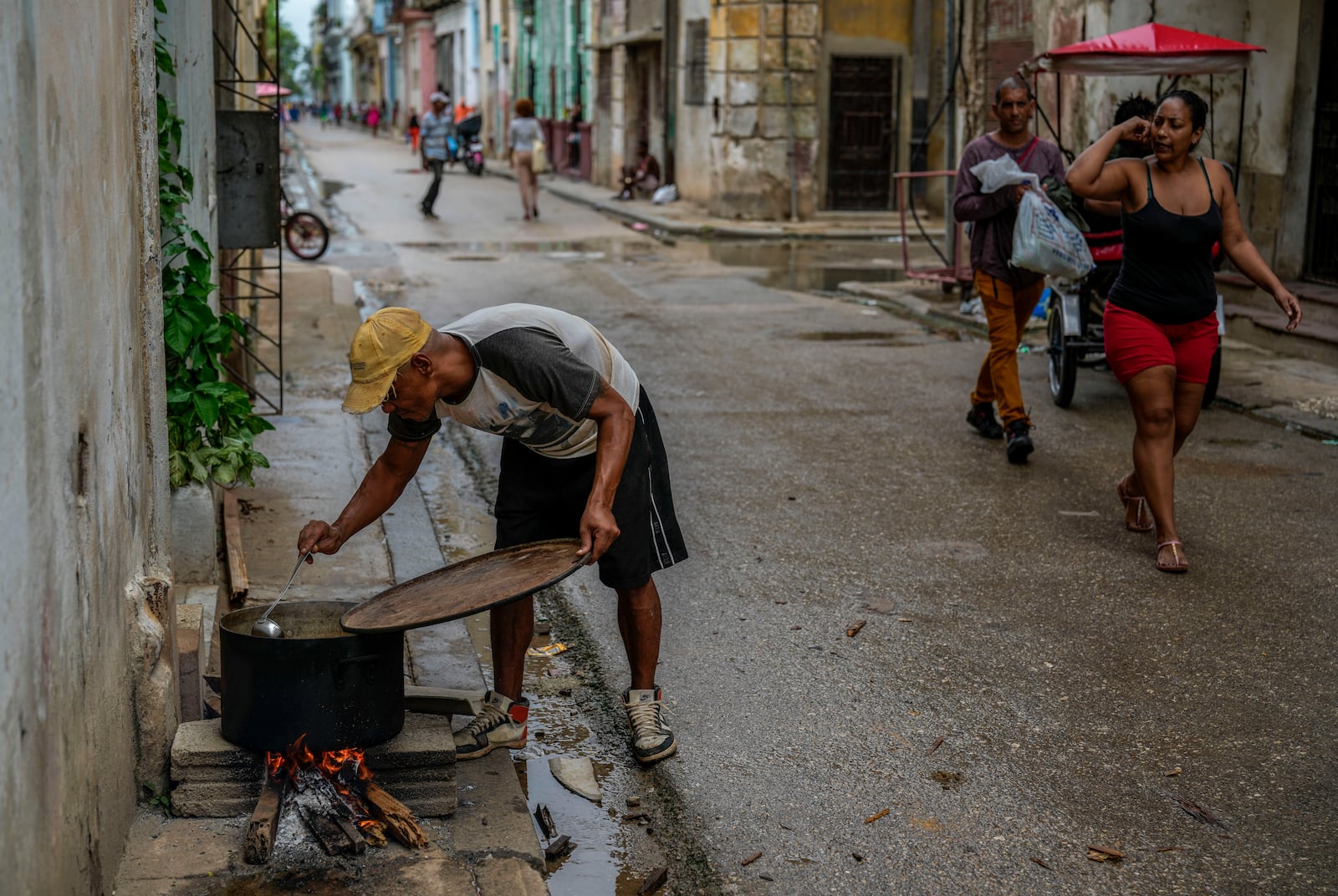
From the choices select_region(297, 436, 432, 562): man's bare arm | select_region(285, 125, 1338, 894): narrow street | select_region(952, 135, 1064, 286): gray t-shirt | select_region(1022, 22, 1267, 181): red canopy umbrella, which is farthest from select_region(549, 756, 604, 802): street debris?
select_region(1022, 22, 1267, 181): red canopy umbrella

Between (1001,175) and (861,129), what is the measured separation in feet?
56.6

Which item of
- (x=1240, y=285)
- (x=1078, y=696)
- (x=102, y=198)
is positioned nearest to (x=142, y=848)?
(x=102, y=198)

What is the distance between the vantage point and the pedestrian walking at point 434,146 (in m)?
24.4

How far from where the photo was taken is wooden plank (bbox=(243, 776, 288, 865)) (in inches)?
135

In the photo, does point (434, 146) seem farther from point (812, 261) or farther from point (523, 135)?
point (812, 261)

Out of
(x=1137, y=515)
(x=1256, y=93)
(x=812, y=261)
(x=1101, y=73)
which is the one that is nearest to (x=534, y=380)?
(x=1137, y=515)

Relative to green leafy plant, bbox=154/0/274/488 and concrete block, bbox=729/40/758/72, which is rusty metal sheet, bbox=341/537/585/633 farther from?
concrete block, bbox=729/40/758/72

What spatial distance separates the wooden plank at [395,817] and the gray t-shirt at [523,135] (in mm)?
21272

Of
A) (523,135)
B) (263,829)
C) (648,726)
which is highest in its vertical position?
(523,135)

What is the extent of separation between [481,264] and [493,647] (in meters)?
13.6

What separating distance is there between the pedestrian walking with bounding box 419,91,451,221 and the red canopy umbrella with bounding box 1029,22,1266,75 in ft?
50.3

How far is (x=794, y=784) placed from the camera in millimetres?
4137

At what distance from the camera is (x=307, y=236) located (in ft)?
58.4

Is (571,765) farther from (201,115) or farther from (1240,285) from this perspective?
(1240,285)
